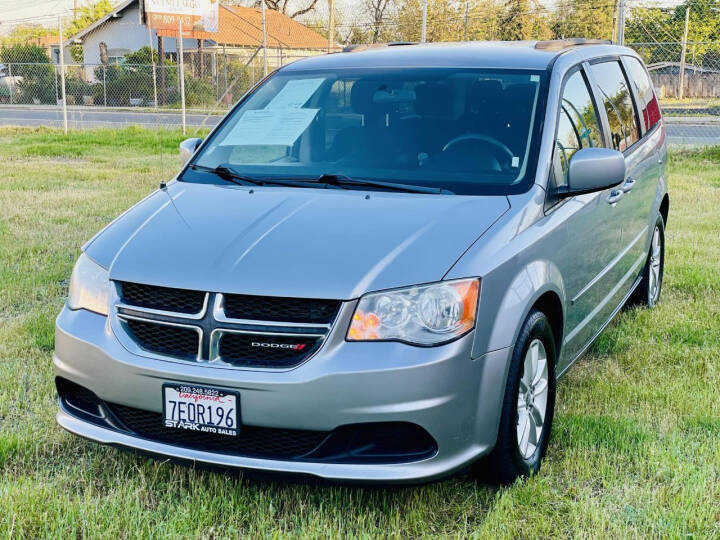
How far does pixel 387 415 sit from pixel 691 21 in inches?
1619

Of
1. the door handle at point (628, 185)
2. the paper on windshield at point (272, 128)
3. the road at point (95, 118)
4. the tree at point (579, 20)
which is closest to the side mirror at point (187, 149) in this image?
the paper on windshield at point (272, 128)

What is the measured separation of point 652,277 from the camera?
610cm

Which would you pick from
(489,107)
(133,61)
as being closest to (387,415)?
(489,107)

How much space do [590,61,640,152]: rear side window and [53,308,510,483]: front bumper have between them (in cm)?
226

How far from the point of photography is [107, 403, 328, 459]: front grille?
302 cm

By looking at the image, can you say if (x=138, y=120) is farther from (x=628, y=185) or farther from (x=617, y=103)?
(x=628, y=185)

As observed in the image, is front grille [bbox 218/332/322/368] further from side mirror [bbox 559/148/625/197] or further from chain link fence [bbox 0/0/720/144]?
chain link fence [bbox 0/0/720/144]

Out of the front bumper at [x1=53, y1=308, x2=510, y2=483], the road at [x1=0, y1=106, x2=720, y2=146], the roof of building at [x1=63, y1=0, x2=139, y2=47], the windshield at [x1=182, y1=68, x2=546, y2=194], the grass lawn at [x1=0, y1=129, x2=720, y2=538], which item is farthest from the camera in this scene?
the roof of building at [x1=63, y1=0, x2=139, y2=47]

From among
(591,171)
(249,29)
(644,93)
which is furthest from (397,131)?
(249,29)

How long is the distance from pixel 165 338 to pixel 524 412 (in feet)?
4.61

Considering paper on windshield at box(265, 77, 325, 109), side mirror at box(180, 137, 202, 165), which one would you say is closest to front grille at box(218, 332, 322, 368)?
side mirror at box(180, 137, 202, 165)

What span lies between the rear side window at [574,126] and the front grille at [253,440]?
5.36 ft

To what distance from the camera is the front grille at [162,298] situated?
309 centimetres

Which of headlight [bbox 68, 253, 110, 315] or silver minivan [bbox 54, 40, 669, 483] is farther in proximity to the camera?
headlight [bbox 68, 253, 110, 315]
